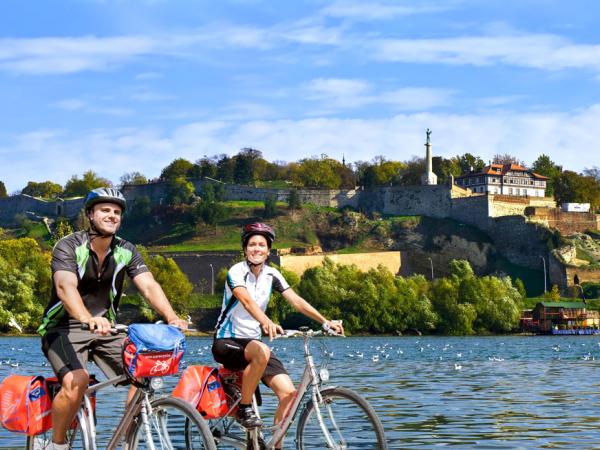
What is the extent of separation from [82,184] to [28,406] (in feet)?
610

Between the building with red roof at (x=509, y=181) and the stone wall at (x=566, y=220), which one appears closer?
the stone wall at (x=566, y=220)

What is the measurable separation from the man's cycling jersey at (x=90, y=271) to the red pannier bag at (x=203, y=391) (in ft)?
3.20

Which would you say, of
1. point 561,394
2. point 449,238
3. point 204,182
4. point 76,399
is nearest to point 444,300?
point 449,238

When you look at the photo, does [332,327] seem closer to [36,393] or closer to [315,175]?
[36,393]

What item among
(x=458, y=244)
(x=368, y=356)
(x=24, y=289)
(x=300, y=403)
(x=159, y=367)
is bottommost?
(x=368, y=356)

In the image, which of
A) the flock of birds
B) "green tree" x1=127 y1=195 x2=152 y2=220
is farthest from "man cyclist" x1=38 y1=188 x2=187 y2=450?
"green tree" x1=127 y1=195 x2=152 y2=220

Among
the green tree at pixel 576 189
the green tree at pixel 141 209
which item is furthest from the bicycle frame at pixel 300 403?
the green tree at pixel 576 189

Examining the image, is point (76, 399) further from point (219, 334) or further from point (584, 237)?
point (584, 237)

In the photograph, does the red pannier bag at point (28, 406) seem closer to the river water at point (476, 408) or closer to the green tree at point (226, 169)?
the river water at point (476, 408)

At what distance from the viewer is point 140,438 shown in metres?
A: 8.78

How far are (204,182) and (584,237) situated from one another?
2249 inches

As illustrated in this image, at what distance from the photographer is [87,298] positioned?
927 cm

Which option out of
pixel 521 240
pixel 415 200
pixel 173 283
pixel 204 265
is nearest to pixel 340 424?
pixel 173 283

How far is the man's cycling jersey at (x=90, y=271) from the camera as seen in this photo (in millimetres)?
9102
